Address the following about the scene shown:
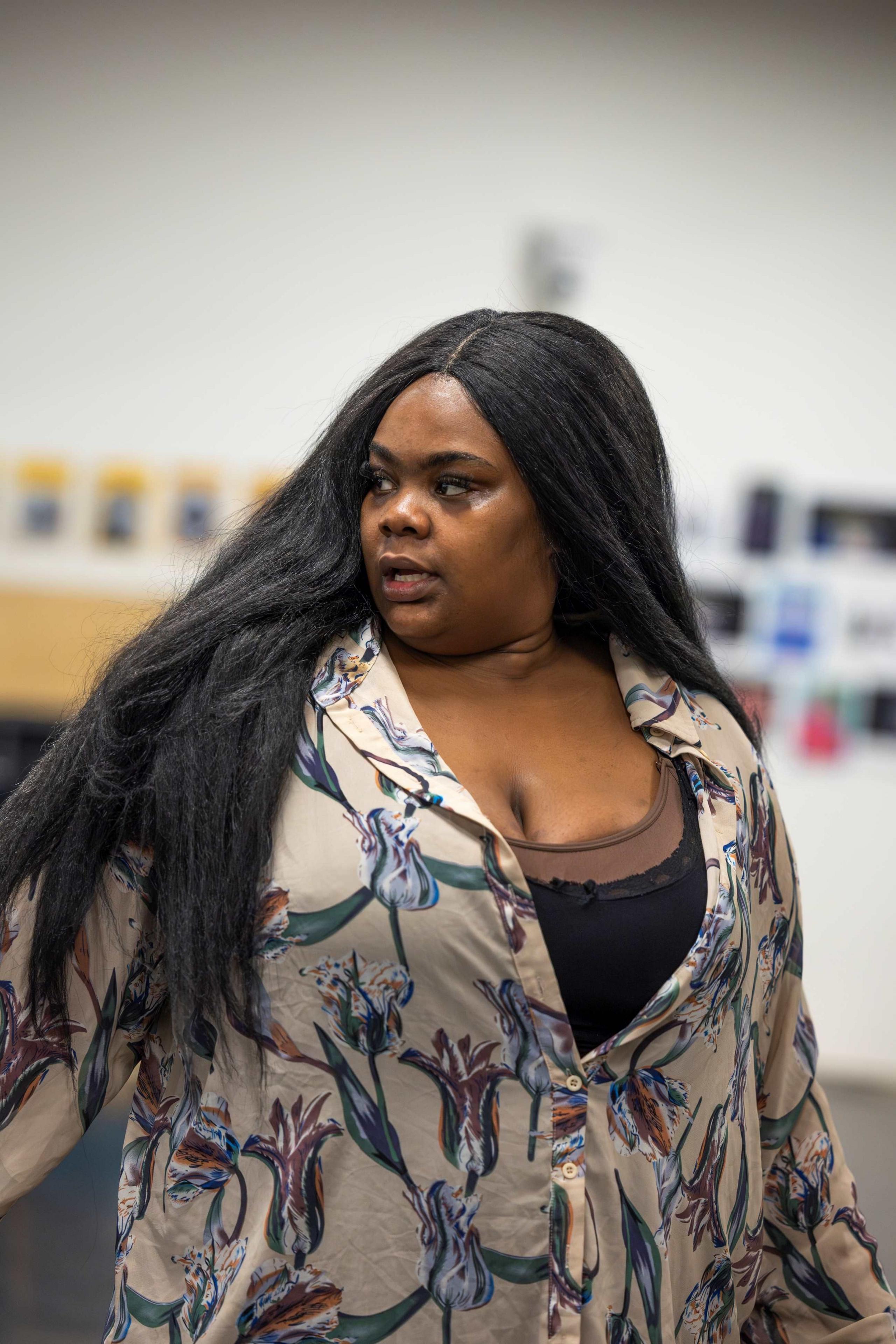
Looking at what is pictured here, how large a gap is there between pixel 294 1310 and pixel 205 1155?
0.46ft

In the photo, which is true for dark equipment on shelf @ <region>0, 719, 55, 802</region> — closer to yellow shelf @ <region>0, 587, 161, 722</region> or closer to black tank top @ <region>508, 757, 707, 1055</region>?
yellow shelf @ <region>0, 587, 161, 722</region>

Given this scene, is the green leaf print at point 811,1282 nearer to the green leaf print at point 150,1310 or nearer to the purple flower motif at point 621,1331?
the purple flower motif at point 621,1331

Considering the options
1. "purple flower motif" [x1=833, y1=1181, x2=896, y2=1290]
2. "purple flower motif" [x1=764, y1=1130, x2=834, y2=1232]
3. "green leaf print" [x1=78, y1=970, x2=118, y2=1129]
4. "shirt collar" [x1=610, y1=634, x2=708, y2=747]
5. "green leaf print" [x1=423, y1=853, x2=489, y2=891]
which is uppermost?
"shirt collar" [x1=610, y1=634, x2=708, y2=747]

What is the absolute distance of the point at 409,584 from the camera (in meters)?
1.05

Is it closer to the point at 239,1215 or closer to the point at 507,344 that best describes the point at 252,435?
the point at 507,344

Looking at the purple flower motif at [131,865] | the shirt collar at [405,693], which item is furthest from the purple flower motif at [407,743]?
the purple flower motif at [131,865]

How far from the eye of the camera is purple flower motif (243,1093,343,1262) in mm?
939

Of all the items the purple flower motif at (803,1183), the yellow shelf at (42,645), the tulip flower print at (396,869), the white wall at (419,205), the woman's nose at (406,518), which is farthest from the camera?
the yellow shelf at (42,645)

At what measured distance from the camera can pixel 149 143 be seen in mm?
2854

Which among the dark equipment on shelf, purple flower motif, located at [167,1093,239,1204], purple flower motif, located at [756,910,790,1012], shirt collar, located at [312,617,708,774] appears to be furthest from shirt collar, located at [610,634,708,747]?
the dark equipment on shelf

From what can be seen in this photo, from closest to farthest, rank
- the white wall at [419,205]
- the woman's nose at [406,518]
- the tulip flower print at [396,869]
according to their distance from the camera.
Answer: the tulip flower print at [396,869], the woman's nose at [406,518], the white wall at [419,205]

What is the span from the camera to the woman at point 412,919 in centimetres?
94

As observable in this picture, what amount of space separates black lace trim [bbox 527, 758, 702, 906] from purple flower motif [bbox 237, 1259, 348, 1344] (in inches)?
14.1

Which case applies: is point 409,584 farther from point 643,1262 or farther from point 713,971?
point 643,1262
